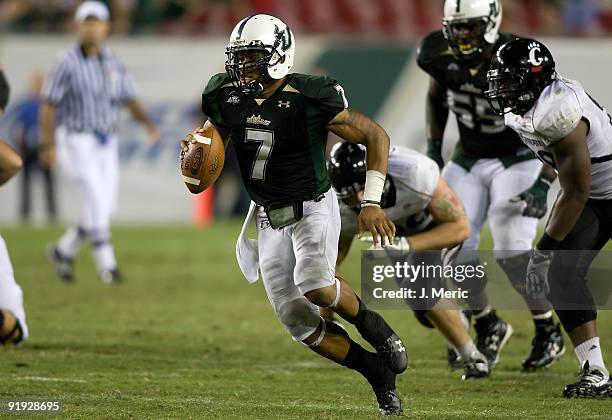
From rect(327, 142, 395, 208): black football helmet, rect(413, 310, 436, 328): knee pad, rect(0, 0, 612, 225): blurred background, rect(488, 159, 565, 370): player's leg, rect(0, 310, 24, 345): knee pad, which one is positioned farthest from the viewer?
rect(0, 0, 612, 225): blurred background

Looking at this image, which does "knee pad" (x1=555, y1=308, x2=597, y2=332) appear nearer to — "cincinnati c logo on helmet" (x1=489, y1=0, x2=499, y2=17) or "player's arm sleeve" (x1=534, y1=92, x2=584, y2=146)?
"player's arm sleeve" (x1=534, y1=92, x2=584, y2=146)

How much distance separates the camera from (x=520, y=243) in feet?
18.8

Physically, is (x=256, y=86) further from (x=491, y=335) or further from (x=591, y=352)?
(x=491, y=335)

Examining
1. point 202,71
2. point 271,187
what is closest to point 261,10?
point 202,71

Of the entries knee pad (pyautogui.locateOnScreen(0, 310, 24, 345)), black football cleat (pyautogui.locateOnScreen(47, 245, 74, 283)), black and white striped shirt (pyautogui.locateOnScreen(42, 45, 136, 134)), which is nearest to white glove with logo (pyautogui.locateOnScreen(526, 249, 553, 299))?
knee pad (pyautogui.locateOnScreen(0, 310, 24, 345))

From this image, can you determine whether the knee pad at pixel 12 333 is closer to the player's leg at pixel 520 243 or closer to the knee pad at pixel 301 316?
the knee pad at pixel 301 316

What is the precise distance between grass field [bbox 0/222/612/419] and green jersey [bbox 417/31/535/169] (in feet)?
3.53

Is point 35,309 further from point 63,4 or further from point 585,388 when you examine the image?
point 63,4

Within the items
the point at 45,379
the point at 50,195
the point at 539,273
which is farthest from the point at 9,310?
the point at 50,195

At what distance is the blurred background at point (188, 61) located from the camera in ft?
45.7

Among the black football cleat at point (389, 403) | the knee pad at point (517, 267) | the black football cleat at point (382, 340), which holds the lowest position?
the knee pad at point (517, 267)

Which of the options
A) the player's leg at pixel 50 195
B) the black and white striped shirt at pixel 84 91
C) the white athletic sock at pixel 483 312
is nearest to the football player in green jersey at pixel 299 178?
the white athletic sock at pixel 483 312

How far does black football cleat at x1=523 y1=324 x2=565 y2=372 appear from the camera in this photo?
5.60 metres

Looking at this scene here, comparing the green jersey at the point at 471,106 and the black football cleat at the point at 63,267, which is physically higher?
the green jersey at the point at 471,106
